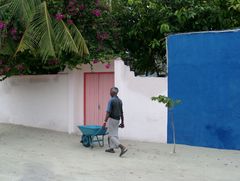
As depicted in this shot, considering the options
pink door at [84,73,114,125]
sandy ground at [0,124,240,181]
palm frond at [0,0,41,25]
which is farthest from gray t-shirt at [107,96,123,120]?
palm frond at [0,0,41,25]

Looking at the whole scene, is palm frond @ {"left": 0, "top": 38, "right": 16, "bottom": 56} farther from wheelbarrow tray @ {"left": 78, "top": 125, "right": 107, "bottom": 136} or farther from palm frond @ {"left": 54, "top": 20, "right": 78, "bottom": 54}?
wheelbarrow tray @ {"left": 78, "top": 125, "right": 107, "bottom": 136}

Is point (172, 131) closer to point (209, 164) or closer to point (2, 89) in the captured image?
point (209, 164)

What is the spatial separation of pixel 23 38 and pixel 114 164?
15.8ft

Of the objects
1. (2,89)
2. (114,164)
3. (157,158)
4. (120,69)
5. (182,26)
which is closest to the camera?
(114,164)

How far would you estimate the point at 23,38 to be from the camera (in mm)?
12344

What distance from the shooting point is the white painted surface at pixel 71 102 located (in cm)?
1255

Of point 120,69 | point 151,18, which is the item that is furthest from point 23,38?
point 151,18

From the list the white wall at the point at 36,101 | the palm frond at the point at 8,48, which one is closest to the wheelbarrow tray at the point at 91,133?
the white wall at the point at 36,101

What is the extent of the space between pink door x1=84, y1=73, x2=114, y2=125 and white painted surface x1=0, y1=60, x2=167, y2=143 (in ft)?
0.58

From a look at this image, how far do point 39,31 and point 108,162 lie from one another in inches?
179

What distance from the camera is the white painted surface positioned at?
41.2 feet

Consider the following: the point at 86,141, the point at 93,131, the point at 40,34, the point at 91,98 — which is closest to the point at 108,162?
the point at 93,131

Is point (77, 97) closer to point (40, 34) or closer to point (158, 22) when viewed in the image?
point (40, 34)

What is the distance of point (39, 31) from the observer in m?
12.3
